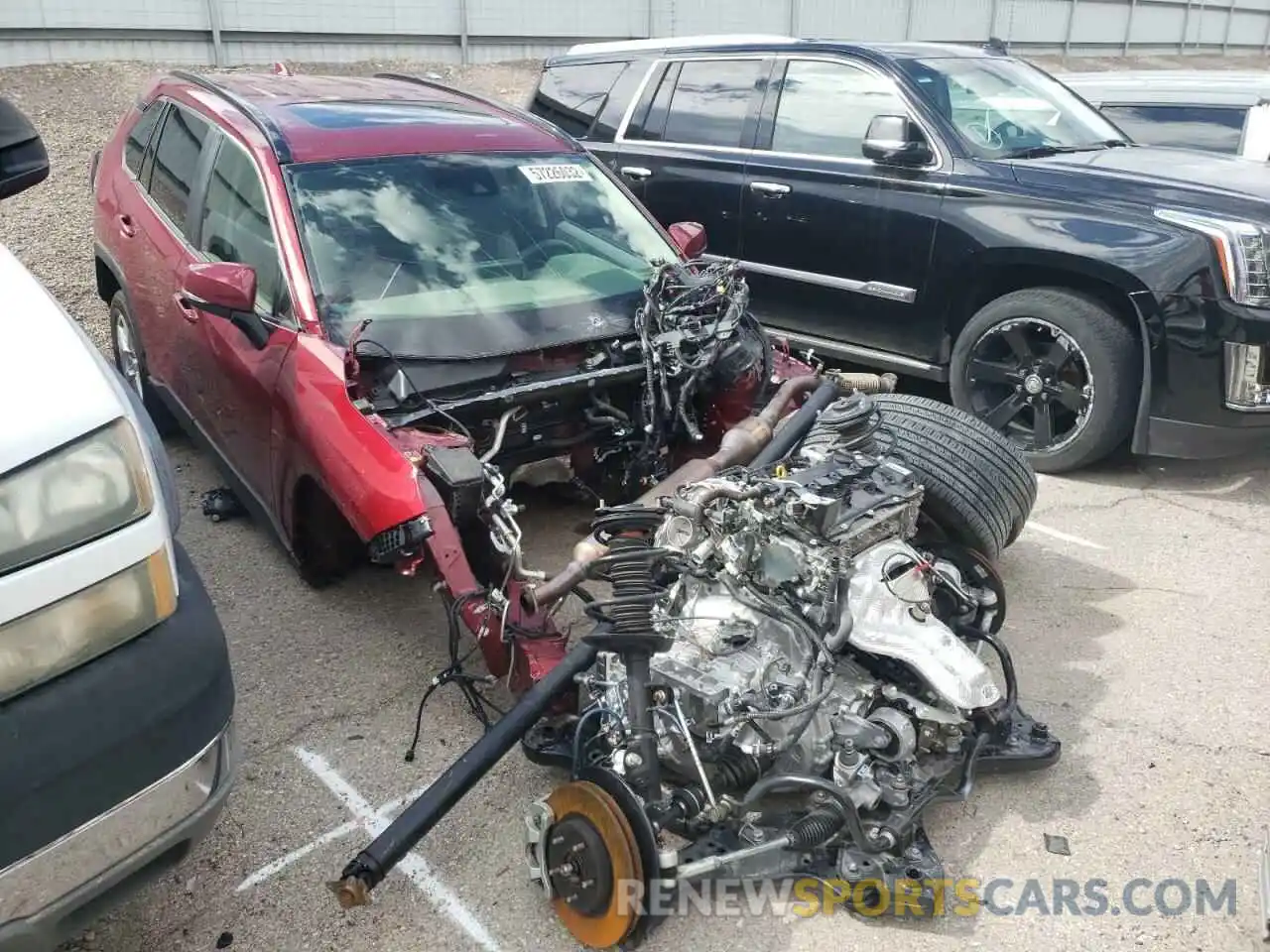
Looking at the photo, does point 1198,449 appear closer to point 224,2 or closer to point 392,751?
point 392,751

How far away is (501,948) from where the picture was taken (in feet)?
8.07

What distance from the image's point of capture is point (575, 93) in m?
7.28

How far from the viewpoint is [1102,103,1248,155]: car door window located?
7309 mm

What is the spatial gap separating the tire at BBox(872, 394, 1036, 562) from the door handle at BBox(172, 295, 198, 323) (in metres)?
2.64

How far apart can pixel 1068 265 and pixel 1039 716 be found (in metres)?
2.54

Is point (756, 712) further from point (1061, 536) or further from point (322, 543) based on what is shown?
point (1061, 536)

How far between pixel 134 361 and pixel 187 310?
4.35 feet

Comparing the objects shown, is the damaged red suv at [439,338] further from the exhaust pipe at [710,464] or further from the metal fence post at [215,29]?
the metal fence post at [215,29]

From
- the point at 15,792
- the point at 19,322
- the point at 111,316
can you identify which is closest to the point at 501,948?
the point at 15,792

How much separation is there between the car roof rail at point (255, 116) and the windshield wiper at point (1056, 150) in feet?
11.9

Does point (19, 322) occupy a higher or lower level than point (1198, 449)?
higher

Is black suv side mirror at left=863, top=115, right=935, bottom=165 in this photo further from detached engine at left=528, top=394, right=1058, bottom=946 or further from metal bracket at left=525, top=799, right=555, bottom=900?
metal bracket at left=525, top=799, right=555, bottom=900

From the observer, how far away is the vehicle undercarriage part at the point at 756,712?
2.41m

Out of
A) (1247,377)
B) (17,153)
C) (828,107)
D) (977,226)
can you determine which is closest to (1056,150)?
(977,226)
